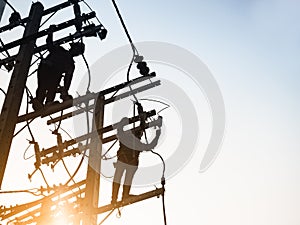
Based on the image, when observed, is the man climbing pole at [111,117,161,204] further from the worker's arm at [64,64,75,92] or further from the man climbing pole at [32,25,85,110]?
the man climbing pole at [32,25,85,110]

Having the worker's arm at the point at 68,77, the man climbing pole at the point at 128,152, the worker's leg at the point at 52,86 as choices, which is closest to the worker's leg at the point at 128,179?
the man climbing pole at the point at 128,152

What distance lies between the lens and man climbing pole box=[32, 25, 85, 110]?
6.18 metres

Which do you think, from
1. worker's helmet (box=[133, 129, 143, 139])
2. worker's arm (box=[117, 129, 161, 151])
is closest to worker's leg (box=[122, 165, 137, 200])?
worker's arm (box=[117, 129, 161, 151])

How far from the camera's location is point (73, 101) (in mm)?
5738

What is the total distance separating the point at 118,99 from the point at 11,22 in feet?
9.70

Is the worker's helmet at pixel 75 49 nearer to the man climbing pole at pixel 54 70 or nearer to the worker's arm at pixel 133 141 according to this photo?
the man climbing pole at pixel 54 70

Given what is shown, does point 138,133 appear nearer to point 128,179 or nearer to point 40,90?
point 128,179

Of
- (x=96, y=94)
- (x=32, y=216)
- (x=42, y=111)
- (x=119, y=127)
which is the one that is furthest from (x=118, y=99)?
(x=32, y=216)

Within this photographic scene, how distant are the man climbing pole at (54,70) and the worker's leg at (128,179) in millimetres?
2977

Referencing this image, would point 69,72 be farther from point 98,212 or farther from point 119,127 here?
point 98,212

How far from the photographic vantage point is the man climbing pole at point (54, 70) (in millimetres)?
6184

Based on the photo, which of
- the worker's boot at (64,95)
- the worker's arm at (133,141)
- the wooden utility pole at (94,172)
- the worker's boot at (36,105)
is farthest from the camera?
the worker's arm at (133,141)

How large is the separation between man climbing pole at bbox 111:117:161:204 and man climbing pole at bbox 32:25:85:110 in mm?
2313

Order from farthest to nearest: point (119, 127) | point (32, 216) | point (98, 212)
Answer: point (32, 216) → point (119, 127) → point (98, 212)
